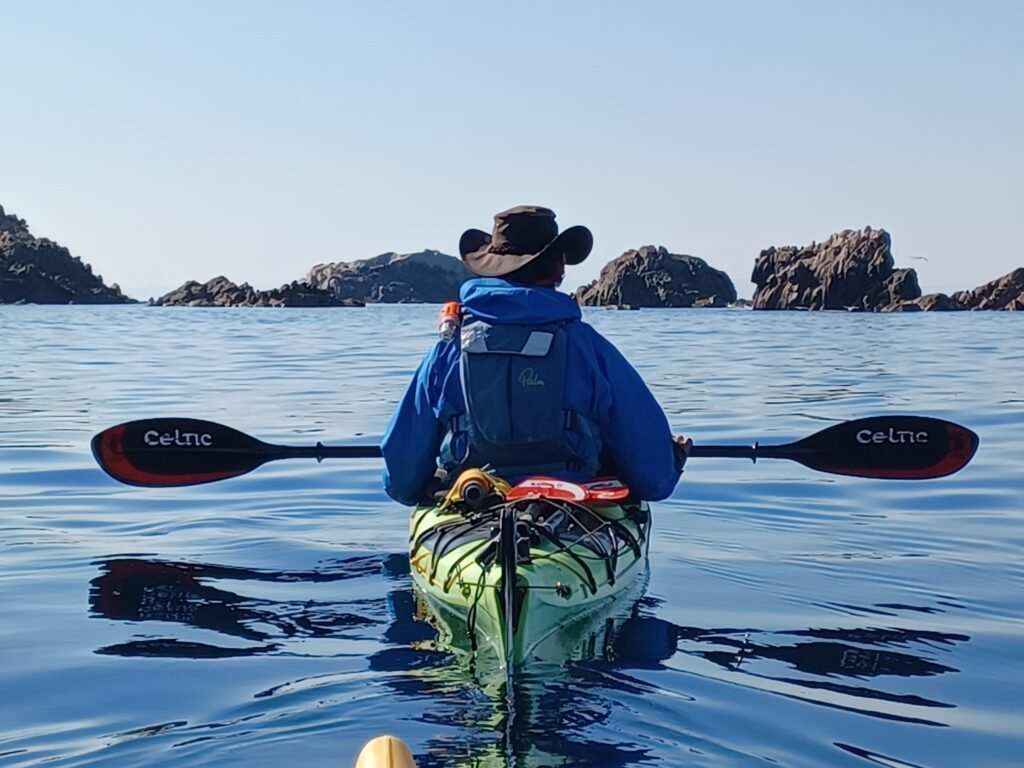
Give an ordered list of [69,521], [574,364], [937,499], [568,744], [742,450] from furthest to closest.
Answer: [937,499]
[69,521]
[742,450]
[574,364]
[568,744]

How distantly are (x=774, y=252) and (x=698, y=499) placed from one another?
97974 millimetres

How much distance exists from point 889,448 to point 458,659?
4.00m

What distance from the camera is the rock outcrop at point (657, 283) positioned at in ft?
382

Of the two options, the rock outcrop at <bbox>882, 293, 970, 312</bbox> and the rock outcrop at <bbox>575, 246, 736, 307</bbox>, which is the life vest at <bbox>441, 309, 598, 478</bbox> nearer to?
the rock outcrop at <bbox>882, 293, 970, 312</bbox>

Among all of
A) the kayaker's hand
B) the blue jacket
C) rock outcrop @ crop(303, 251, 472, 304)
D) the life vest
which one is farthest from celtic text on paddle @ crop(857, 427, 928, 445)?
rock outcrop @ crop(303, 251, 472, 304)

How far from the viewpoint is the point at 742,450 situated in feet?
26.8

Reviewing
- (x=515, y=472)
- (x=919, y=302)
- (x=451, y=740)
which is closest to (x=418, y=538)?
(x=515, y=472)

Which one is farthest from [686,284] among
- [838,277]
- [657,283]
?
[838,277]

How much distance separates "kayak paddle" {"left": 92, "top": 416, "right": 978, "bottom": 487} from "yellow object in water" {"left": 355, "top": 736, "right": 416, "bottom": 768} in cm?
435

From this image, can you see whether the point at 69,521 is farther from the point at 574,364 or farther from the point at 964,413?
the point at 964,413

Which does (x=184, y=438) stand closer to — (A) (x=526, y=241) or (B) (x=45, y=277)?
(A) (x=526, y=241)

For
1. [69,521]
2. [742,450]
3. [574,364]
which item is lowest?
[69,521]

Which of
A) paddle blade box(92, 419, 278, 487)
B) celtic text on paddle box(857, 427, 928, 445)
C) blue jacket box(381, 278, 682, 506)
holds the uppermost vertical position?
blue jacket box(381, 278, 682, 506)

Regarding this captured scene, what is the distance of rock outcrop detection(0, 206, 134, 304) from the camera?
113062mm
